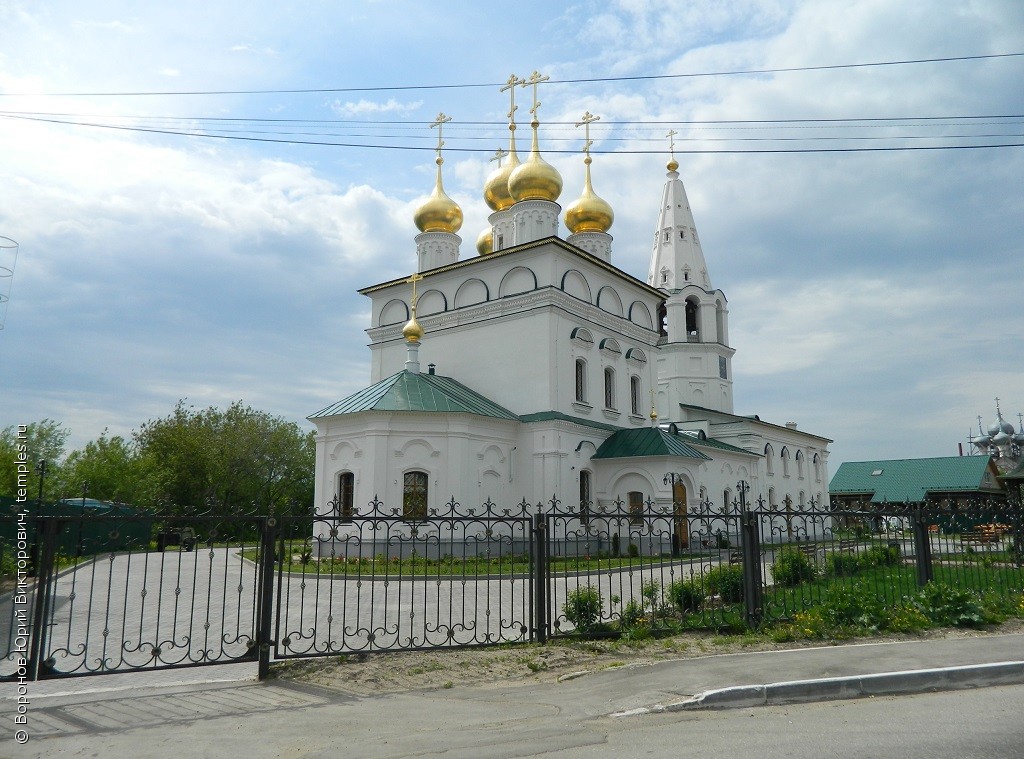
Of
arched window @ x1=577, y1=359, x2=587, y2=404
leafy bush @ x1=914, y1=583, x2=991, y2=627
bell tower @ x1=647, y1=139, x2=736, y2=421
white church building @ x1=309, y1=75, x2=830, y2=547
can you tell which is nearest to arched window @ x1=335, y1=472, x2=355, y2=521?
white church building @ x1=309, y1=75, x2=830, y2=547

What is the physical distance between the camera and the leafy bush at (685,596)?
30.9 ft

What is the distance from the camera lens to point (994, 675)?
7.10 meters

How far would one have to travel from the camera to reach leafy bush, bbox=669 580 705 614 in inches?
371

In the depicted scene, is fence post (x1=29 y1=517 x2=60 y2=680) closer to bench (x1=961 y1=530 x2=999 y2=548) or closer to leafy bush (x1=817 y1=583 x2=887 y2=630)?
leafy bush (x1=817 y1=583 x2=887 y2=630)

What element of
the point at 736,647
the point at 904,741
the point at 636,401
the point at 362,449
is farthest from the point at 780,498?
the point at 904,741

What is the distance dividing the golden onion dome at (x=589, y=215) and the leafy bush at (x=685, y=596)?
21611 millimetres

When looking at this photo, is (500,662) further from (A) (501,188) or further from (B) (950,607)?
(A) (501,188)

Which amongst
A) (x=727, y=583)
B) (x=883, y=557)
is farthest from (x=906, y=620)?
(x=883, y=557)

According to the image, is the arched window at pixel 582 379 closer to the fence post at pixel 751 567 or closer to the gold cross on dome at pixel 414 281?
the gold cross on dome at pixel 414 281

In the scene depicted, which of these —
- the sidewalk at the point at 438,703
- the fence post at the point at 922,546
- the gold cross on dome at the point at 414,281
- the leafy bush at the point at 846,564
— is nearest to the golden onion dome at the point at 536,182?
the gold cross on dome at the point at 414,281

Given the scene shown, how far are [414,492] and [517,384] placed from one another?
17.3 ft

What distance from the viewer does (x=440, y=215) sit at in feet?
98.0

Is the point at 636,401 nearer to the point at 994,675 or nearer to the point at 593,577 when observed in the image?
the point at 593,577

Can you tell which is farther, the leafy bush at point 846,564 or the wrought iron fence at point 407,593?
the leafy bush at point 846,564
